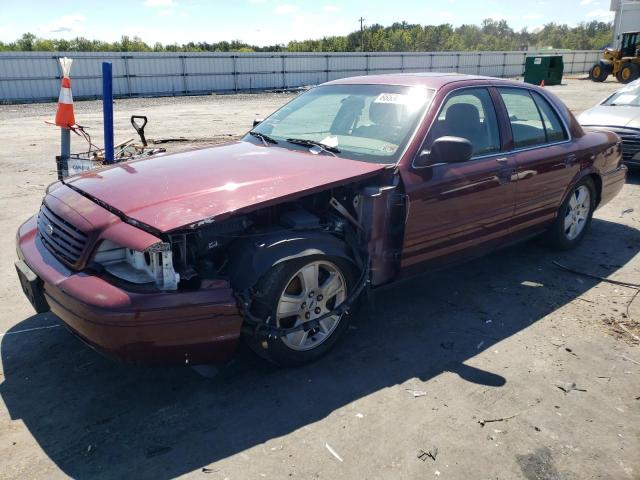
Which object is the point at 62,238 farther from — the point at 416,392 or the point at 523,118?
the point at 523,118

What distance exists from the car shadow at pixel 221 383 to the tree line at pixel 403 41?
209 feet

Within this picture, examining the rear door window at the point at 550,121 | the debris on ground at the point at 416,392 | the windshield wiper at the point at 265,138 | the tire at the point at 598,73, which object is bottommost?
the debris on ground at the point at 416,392

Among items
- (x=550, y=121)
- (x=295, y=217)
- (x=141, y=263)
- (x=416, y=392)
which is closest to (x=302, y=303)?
(x=295, y=217)

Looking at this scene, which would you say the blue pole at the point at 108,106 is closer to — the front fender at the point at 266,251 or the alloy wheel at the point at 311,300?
the front fender at the point at 266,251

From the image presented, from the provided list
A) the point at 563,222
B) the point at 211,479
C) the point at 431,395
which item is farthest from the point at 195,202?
the point at 563,222

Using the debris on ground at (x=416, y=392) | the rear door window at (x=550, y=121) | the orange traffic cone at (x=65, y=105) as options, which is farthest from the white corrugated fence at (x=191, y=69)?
A: the debris on ground at (x=416, y=392)

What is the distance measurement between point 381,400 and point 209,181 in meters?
1.63

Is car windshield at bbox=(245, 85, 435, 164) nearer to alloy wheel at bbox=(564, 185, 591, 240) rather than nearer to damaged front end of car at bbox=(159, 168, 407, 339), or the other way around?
damaged front end of car at bbox=(159, 168, 407, 339)

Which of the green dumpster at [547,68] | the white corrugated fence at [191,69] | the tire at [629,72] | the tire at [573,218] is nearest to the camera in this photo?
the tire at [573,218]

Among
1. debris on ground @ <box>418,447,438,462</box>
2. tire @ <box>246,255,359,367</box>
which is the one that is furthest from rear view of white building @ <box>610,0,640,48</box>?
debris on ground @ <box>418,447,438,462</box>

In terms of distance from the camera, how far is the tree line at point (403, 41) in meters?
67.6

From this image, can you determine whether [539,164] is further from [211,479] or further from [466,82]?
[211,479]

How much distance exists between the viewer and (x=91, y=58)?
26.4 meters

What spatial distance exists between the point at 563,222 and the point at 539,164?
0.93 meters
